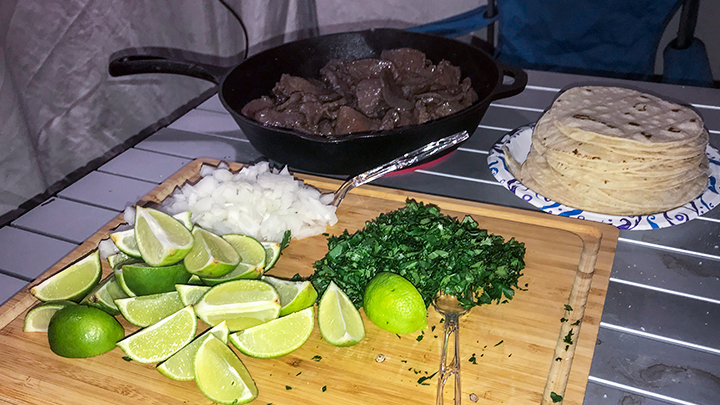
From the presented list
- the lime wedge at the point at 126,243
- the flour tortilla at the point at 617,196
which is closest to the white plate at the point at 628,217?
the flour tortilla at the point at 617,196

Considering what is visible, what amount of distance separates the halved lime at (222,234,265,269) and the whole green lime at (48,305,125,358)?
1.17 ft

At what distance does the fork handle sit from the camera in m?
1.25

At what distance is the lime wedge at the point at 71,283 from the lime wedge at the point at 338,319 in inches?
24.4

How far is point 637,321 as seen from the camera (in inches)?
56.6

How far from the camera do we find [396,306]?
1340 mm

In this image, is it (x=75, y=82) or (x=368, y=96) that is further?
(x=75, y=82)

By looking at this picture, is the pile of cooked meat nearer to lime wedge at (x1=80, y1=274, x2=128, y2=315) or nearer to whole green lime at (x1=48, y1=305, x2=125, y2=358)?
lime wedge at (x1=80, y1=274, x2=128, y2=315)

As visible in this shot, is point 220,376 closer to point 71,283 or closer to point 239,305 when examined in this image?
point 239,305

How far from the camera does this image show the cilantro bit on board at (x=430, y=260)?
146cm

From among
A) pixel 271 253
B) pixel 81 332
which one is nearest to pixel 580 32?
pixel 271 253

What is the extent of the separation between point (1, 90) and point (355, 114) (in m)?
1.44

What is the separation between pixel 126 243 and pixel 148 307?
22cm

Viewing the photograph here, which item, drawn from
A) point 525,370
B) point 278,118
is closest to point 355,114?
point 278,118

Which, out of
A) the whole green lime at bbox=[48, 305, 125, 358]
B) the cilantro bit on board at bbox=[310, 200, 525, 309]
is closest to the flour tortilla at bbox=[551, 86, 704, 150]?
the cilantro bit on board at bbox=[310, 200, 525, 309]
